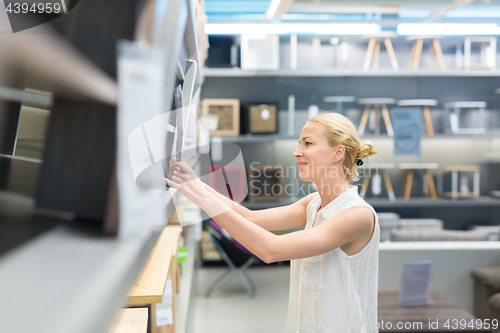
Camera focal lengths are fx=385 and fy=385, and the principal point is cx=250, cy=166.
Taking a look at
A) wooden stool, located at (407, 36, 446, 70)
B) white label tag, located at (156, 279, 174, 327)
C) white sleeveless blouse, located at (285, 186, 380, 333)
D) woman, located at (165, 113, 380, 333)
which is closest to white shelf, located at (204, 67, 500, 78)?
wooden stool, located at (407, 36, 446, 70)

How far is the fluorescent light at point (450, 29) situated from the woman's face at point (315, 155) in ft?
13.5

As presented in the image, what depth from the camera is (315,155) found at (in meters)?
1.22

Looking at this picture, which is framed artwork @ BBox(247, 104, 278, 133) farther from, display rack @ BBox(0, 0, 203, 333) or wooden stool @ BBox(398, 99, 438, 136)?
display rack @ BBox(0, 0, 203, 333)

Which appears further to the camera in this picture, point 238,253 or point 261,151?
point 261,151

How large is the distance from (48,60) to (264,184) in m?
4.19

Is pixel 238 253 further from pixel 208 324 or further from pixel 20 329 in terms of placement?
pixel 20 329

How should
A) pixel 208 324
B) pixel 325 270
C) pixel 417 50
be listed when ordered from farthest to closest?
pixel 417 50 < pixel 208 324 < pixel 325 270

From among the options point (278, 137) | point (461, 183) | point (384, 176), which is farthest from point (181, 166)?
point (461, 183)

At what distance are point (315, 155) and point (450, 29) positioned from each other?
4.40 meters

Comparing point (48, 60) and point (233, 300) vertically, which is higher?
point (48, 60)

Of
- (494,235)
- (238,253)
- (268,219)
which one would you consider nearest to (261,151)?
(238,253)

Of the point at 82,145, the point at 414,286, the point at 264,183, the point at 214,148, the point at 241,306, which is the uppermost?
the point at 214,148

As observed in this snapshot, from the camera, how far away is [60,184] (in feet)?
0.86

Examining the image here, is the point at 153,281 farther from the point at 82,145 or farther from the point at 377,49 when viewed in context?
the point at 377,49
